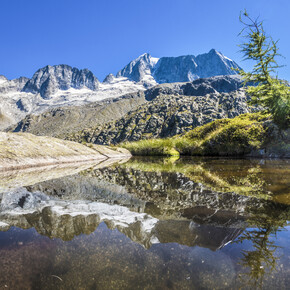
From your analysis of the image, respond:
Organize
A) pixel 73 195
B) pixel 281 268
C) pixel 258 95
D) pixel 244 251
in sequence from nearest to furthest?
pixel 281 268 → pixel 244 251 → pixel 73 195 → pixel 258 95

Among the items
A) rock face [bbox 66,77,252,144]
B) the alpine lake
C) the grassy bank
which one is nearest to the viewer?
the alpine lake

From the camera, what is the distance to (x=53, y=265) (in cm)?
257

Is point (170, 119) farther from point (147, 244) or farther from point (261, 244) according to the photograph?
point (147, 244)

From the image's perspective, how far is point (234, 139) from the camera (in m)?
29.6

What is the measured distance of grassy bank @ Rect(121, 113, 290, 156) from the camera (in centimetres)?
2576

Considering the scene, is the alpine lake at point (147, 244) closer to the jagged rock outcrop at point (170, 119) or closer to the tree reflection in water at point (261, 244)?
the tree reflection in water at point (261, 244)

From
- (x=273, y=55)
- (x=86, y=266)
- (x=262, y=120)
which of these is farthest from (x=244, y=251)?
(x=262, y=120)

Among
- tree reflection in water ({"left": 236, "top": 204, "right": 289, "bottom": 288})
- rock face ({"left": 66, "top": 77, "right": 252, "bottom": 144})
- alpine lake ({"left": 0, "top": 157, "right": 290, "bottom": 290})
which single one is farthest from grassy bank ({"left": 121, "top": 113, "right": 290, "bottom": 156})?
rock face ({"left": 66, "top": 77, "right": 252, "bottom": 144})

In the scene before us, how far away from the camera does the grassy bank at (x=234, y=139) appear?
25756mm

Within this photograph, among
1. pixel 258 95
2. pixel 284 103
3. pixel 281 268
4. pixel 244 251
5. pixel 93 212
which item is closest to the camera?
pixel 281 268

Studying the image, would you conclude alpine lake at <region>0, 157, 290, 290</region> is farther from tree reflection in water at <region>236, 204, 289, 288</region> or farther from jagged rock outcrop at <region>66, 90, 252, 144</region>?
jagged rock outcrop at <region>66, 90, 252, 144</region>

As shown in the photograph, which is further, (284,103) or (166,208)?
(284,103)

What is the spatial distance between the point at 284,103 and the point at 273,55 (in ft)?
20.7

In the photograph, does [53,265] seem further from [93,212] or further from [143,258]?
[93,212]
